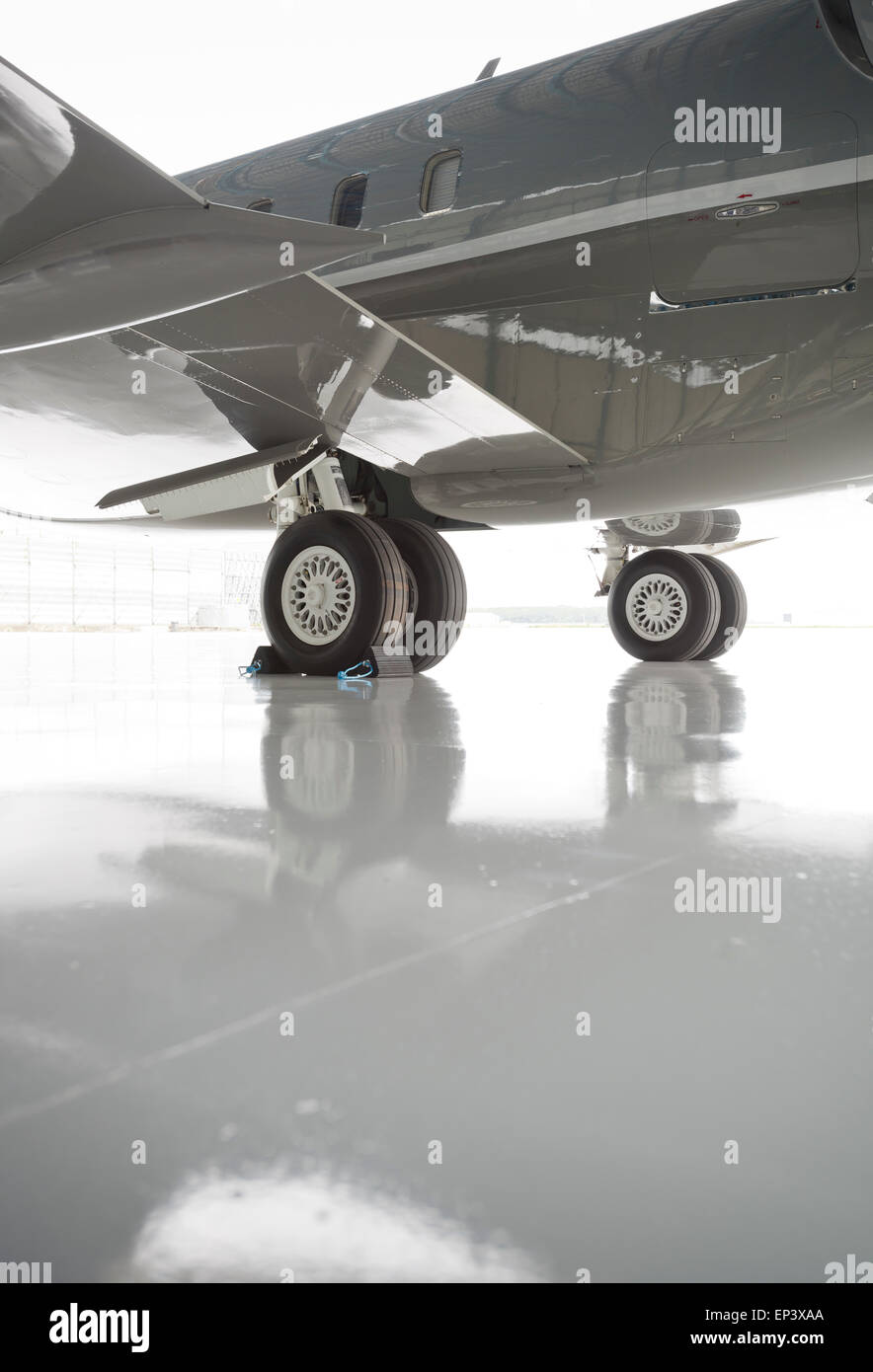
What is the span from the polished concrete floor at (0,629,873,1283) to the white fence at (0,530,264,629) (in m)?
27.0

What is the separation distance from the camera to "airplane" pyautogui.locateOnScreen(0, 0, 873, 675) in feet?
8.75

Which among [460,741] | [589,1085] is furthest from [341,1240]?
[460,741]

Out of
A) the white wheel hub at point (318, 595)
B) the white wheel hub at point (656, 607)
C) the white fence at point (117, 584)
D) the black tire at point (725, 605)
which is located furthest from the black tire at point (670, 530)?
the white fence at point (117, 584)

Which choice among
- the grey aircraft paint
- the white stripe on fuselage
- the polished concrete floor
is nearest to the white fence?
the grey aircraft paint

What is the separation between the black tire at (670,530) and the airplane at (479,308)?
2039 mm

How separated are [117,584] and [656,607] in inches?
1077

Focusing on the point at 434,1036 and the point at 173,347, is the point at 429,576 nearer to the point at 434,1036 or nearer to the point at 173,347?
the point at 173,347

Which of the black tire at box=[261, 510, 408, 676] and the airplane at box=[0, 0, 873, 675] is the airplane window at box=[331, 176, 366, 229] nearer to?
the airplane at box=[0, 0, 873, 675]

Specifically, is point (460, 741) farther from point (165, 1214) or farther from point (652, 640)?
point (652, 640)

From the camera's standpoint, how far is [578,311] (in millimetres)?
4410

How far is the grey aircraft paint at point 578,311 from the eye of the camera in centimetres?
378

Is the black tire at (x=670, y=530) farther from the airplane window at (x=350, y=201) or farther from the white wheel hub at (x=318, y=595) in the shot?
the airplane window at (x=350, y=201)

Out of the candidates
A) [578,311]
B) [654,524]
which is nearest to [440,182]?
[578,311]
